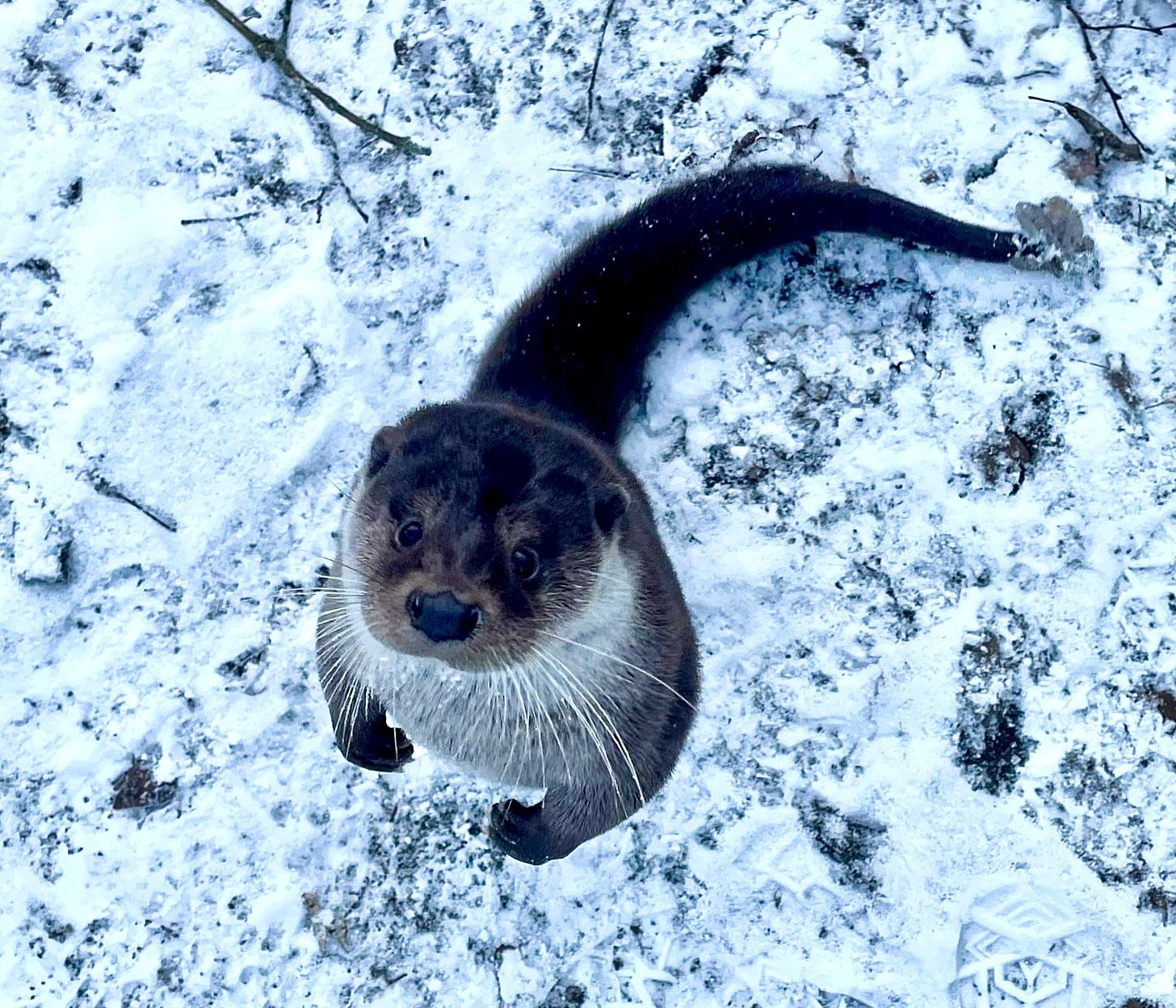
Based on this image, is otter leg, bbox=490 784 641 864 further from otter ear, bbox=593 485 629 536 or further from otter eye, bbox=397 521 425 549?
otter eye, bbox=397 521 425 549

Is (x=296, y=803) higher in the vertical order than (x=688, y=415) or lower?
lower

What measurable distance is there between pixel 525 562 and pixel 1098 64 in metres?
2.40

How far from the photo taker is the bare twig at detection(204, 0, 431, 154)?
2.95 meters

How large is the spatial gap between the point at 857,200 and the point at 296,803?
2149 mm

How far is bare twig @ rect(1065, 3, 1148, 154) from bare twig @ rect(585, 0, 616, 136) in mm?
1347

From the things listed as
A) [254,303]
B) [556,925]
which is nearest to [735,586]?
[556,925]

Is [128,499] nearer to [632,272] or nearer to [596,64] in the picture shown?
[632,272]

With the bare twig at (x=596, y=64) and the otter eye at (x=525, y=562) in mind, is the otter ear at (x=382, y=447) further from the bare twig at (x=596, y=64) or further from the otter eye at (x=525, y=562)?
the bare twig at (x=596, y=64)

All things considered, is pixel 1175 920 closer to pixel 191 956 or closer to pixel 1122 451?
pixel 1122 451

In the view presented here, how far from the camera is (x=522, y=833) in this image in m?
2.31

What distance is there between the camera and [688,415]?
9.41 feet

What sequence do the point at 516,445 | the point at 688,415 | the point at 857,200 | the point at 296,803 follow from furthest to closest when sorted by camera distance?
1. the point at 688,415
2. the point at 296,803
3. the point at 857,200
4. the point at 516,445

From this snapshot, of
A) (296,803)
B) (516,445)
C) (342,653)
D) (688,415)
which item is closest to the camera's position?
(516,445)

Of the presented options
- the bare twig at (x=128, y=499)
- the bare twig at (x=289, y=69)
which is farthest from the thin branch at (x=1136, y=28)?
the bare twig at (x=128, y=499)
